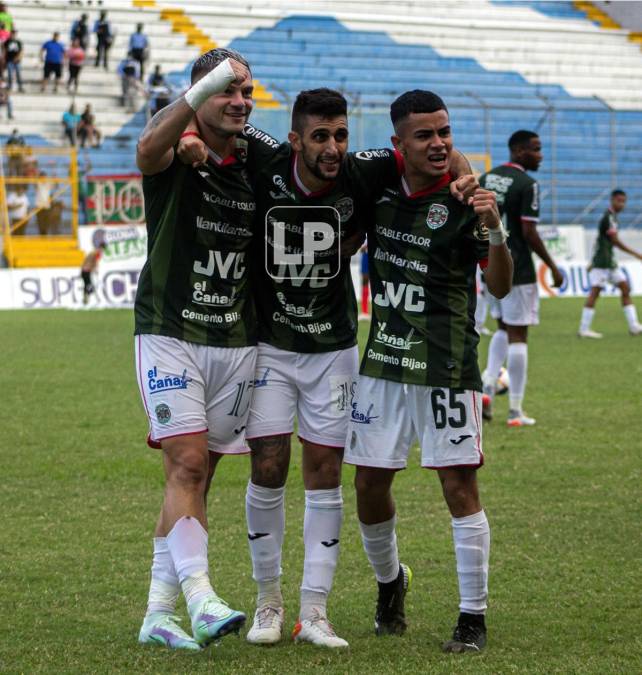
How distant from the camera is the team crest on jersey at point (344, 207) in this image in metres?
4.87

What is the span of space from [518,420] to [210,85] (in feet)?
22.6

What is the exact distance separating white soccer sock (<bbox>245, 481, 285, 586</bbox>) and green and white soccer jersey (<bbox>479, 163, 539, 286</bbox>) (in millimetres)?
5957

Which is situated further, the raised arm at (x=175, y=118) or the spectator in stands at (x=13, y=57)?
the spectator in stands at (x=13, y=57)

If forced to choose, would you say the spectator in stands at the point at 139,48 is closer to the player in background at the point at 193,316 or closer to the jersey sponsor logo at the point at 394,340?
the player in background at the point at 193,316

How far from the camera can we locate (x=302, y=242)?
4891mm

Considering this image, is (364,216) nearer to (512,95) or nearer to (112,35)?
(112,35)

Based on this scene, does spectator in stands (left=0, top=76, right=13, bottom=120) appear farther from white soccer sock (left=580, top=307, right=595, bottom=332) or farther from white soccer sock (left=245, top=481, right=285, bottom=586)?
white soccer sock (left=245, top=481, right=285, bottom=586)

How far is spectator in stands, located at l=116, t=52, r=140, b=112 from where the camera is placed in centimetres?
3369

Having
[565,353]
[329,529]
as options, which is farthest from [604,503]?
[565,353]

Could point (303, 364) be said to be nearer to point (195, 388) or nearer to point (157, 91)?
point (195, 388)

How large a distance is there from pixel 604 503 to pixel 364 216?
321cm

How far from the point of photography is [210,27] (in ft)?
124

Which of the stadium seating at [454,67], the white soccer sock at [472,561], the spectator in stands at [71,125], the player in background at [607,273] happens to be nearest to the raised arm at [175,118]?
the white soccer sock at [472,561]

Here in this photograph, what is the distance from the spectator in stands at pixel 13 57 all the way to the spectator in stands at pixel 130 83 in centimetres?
285
